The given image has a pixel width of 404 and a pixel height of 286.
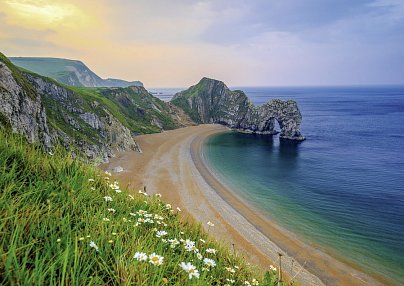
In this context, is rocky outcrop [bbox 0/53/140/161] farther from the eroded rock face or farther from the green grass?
the green grass

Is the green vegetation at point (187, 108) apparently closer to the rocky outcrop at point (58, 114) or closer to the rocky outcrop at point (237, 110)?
the rocky outcrop at point (237, 110)

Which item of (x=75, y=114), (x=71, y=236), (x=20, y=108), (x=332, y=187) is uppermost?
(x=20, y=108)

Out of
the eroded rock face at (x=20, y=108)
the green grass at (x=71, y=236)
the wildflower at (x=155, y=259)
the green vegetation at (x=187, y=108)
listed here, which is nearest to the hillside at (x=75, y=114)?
the eroded rock face at (x=20, y=108)

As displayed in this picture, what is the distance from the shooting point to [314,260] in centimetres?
2789

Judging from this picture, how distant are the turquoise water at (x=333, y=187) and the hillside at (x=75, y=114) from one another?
2616 centimetres

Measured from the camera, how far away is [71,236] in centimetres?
357

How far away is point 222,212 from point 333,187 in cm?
2448

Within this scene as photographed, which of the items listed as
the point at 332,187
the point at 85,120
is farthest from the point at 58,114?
the point at 332,187

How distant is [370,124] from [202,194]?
365ft

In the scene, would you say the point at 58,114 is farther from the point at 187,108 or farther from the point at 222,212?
the point at 187,108

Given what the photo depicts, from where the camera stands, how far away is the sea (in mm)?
31094

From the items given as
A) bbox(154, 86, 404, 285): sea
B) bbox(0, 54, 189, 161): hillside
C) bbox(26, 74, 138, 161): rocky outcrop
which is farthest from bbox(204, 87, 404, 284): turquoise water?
bbox(0, 54, 189, 161): hillside

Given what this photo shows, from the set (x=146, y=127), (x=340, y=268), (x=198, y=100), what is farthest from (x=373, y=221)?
(x=198, y=100)

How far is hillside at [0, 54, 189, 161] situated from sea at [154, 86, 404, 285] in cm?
2608
